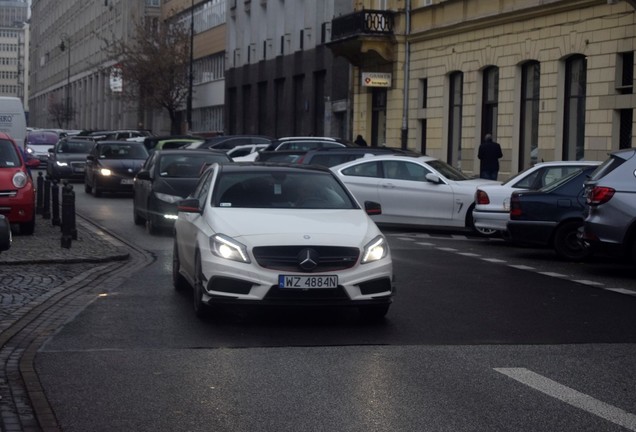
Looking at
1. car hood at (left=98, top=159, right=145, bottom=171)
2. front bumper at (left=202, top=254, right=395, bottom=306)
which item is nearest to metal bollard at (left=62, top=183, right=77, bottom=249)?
front bumper at (left=202, top=254, right=395, bottom=306)

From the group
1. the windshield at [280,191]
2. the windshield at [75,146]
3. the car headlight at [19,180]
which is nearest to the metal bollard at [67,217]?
→ the car headlight at [19,180]

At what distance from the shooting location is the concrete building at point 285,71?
52.8 m

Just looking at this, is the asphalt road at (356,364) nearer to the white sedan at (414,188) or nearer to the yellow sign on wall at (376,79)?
the white sedan at (414,188)

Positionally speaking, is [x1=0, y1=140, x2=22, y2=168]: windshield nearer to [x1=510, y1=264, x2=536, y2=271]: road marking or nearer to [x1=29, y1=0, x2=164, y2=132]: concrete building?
[x1=510, y1=264, x2=536, y2=271]: road marking

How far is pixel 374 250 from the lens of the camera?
1142 cm

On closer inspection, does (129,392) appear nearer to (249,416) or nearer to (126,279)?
(249,416)

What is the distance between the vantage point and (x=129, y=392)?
8281mm

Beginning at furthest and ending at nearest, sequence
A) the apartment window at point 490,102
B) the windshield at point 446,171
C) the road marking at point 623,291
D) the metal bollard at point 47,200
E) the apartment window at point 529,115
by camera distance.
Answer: the apartment window at point 490,102 < the apartment window at point 529,115 < the metal bollard at point 47,200 < the windshield at point 446,171 < the road marking at point 623,291

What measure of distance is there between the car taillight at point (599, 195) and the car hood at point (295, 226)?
5.02 metres

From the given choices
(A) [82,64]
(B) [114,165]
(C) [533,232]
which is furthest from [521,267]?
(A) [82,64]

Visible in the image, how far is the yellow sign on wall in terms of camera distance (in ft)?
142

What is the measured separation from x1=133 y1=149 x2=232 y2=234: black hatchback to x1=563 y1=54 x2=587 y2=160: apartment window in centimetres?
1156

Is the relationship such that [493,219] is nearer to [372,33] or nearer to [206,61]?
[372,33]

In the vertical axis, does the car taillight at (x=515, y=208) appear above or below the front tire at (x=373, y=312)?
above
